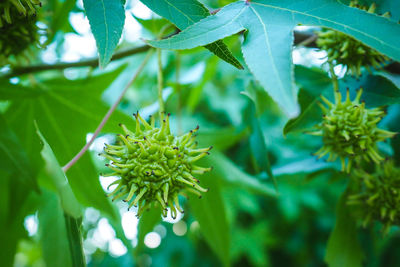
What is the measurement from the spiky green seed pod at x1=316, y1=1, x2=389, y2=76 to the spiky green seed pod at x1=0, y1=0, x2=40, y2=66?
791 mm

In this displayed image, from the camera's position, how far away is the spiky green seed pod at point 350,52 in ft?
3.19

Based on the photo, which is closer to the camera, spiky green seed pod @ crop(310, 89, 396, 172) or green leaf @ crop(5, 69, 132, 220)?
spiky green seed pod @ crop(310, 89, 396, 172)

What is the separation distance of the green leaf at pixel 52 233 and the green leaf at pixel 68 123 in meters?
0.11

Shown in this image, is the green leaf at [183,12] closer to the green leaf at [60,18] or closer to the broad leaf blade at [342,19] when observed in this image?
the broad leaf blade at [342,19]

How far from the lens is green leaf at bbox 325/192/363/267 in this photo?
3.92 ft

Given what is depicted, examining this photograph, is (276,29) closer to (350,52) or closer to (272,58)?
(272,58)

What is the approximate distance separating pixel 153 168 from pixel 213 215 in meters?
0.52

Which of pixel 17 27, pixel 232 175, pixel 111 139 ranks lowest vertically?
pixel 111 139

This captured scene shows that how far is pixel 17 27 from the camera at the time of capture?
993mm

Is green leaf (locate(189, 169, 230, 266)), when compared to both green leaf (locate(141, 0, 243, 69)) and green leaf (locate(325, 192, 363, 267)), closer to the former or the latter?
green leaf (locate(325, 192, 363, 267))

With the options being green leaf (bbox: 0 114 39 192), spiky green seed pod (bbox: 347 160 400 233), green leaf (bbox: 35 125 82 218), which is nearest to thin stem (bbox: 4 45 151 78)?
green leaf (bbox: 0 114 39 192)

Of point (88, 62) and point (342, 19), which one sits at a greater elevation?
point (342, 19)

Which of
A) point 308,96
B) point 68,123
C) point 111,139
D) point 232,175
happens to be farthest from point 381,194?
point 111,139

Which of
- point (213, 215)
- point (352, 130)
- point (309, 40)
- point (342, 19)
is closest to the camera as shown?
point (342, 19)
